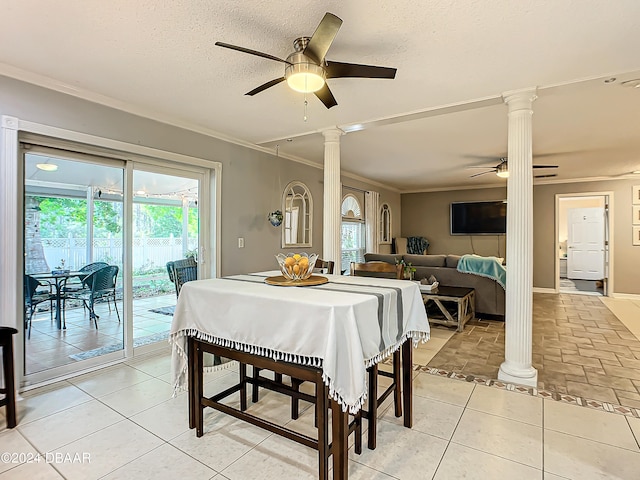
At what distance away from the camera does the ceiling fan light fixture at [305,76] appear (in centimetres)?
193

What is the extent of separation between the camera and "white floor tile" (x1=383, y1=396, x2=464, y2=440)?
2.12m

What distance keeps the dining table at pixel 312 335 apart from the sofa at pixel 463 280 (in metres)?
3.12

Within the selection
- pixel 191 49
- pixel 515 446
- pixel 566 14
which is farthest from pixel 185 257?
pixel 566 14

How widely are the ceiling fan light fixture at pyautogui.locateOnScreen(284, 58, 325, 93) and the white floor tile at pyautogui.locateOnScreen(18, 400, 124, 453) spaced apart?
2508 mm

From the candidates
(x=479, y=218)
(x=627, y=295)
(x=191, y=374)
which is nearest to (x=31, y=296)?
(x=191, y=374)

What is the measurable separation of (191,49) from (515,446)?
10.6ft

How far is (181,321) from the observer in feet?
6.63

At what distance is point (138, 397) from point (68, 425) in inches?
18.0

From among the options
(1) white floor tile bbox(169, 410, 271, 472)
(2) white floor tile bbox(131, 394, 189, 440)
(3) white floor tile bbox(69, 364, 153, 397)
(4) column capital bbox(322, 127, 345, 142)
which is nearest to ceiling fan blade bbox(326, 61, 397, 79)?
(4) column capital bbox(322, 127, 345, 142)

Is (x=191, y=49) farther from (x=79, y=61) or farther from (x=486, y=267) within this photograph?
(x=486, y=267)

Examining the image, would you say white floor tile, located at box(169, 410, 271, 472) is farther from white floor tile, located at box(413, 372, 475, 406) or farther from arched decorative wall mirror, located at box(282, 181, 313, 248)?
arched decorative wall mirror, located at box(282, 181, 313, 248)

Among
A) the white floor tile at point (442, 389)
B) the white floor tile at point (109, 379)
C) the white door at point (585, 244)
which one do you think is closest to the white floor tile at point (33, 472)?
the white floor tile at point (109, 379)

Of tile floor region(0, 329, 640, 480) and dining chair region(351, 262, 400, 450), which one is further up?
dining chair region(351, 262, 400, 450)

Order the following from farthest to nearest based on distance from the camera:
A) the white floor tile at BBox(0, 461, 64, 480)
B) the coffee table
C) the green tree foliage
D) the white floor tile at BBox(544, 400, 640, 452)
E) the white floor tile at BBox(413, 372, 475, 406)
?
the coffee table < the green tree foliage < the white floor tile at BBox(413, 372, 475, 406) < the white floor tile at BBox(544, 400, 640, 452) < the white floor tile at BBox(0, 461, 64, 480)
